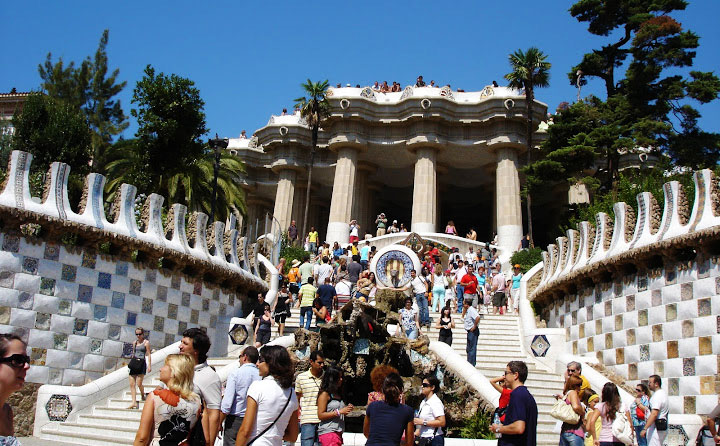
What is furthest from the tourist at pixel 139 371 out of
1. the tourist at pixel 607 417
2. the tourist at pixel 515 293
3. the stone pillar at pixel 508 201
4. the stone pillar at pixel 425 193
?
the stone pillar at pixel 508 201

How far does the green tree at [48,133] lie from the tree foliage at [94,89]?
10.0 feet

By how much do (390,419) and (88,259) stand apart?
10421mm

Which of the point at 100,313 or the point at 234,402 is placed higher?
the point at 100,313

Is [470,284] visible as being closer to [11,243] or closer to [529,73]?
[11,243]

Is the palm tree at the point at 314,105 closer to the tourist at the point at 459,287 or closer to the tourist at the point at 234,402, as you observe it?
the tourist at the point at 459,287

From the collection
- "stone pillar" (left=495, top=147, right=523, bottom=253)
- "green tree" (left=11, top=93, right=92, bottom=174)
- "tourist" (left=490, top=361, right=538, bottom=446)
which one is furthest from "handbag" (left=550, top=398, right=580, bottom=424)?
"stone pillar" (left=495, top=147, right=523, bottom=253)

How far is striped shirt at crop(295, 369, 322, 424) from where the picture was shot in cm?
757

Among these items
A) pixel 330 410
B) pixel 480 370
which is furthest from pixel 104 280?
pixel 330 410

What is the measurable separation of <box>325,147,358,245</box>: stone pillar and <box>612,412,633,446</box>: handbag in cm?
2979

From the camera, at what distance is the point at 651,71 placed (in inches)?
1138

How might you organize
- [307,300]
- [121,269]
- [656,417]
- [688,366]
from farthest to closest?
[307,300], [121,269], [688,366], [656,417]

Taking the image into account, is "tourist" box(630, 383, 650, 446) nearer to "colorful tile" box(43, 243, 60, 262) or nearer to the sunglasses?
the sunglasses

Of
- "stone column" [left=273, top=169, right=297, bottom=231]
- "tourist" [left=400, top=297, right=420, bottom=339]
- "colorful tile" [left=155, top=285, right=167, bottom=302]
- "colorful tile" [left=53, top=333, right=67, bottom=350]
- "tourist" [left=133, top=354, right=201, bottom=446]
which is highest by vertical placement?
"stone column" [left=273, top=169, right=297, bottom=231]

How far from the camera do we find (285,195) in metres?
41.7
